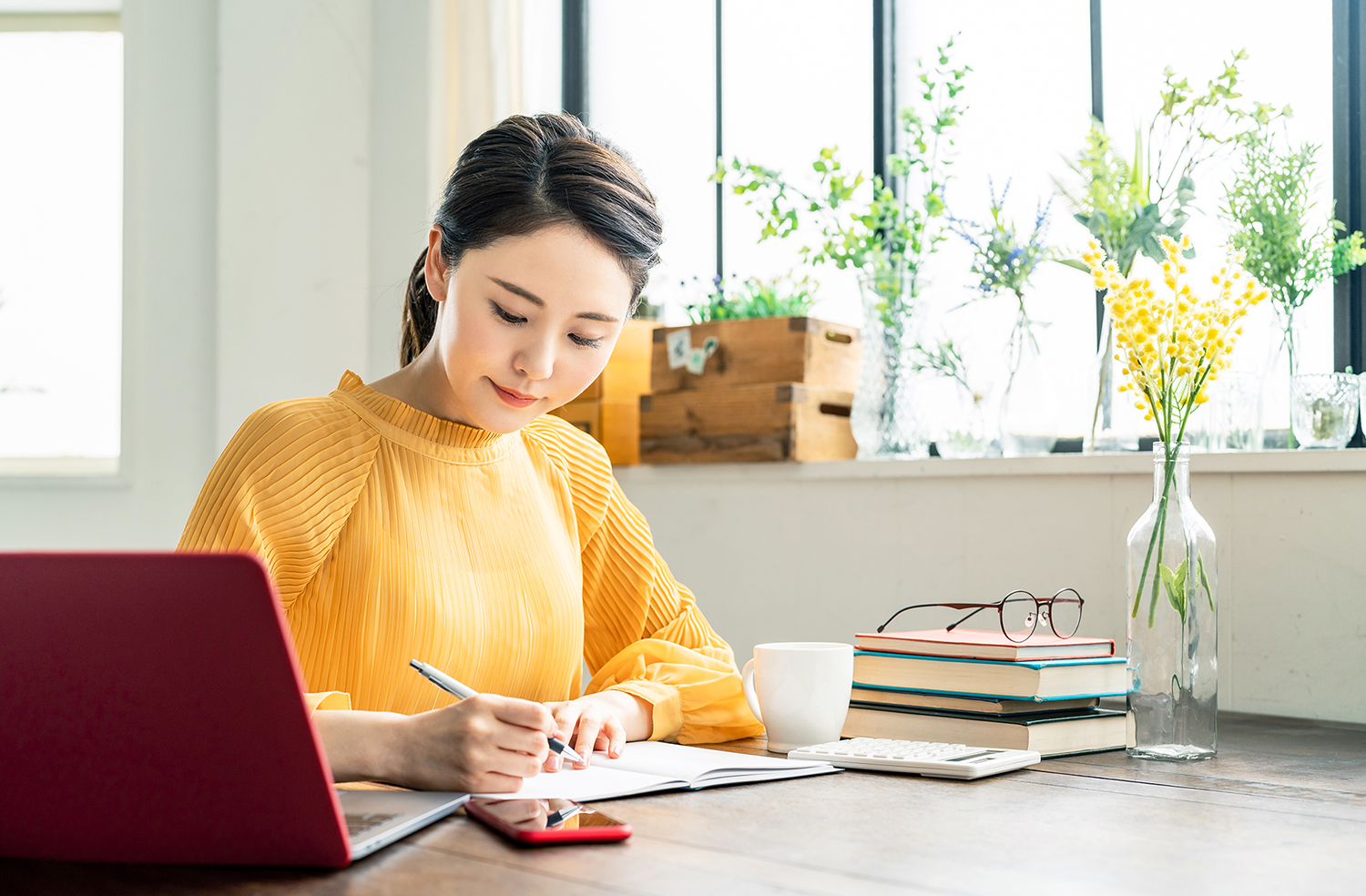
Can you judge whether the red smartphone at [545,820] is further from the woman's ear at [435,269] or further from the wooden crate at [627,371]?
the wooden crate at [627,371]

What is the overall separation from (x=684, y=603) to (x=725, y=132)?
154 cm

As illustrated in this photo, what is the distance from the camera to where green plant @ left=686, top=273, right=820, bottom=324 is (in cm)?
229

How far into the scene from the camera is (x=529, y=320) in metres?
1.18

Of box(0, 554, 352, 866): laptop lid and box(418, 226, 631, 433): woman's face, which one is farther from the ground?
box(418, 226, 631, 433): woman's face

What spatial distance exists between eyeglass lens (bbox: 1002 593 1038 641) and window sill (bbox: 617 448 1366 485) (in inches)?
8.2

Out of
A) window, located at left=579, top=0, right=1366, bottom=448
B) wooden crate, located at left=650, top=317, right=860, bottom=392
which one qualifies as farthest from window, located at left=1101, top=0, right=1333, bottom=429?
wooden crate, located at left=650, top=317, right=860, bottom=392

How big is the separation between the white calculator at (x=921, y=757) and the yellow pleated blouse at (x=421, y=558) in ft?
0.66

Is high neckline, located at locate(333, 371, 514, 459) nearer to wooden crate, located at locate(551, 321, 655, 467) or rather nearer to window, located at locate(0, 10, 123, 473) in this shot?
→ wooden crate, located at locate(551, 321, 655, 467)

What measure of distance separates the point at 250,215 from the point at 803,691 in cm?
209

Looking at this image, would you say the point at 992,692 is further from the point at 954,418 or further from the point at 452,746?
the point at 954,418

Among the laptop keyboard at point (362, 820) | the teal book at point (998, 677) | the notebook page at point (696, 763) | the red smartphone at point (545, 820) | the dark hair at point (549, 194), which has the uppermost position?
the dark hair at point (549, 194)

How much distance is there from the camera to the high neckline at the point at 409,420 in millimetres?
1297

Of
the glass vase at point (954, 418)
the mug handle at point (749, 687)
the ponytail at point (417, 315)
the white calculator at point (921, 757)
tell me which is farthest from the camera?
the glass vase at point (954, 418)

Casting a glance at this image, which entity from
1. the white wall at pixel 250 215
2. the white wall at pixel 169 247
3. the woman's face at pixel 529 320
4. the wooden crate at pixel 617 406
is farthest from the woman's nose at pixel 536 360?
the white wall at pixel 169 247
